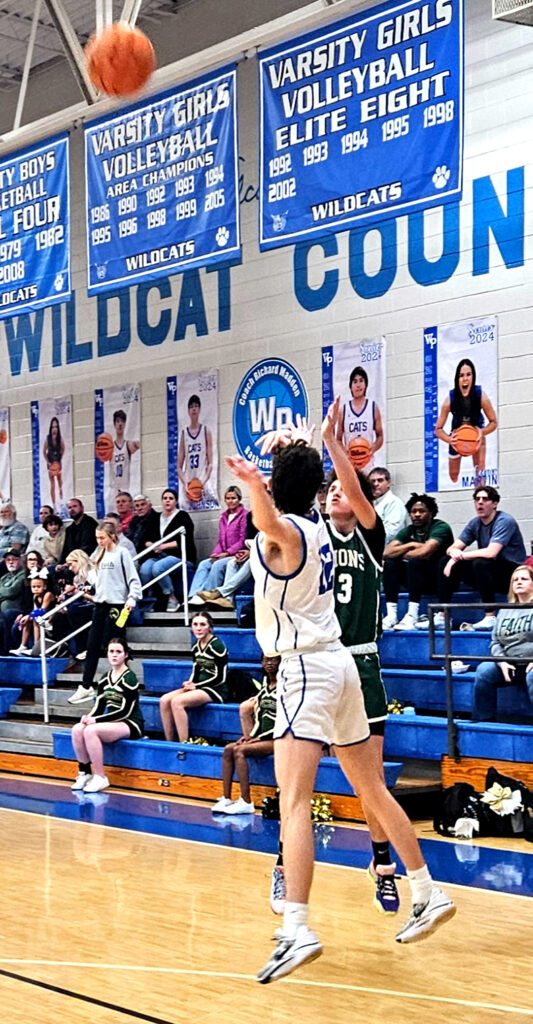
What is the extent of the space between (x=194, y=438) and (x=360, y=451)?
2618 millimetres

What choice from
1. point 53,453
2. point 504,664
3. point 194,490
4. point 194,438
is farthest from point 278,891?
point 53,453

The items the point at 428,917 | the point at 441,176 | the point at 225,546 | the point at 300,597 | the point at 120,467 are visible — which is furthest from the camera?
the point at 120,467

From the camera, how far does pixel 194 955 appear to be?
5.28 meters

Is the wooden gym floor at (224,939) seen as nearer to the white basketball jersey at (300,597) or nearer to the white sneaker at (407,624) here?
the white basketball jersey at (300,597)

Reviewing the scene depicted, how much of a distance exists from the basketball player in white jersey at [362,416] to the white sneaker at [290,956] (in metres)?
8.33

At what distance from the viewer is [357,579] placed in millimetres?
5801

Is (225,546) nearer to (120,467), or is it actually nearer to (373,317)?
(120,467)

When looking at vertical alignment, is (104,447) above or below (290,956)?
above

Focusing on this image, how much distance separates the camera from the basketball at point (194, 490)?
47.7ft

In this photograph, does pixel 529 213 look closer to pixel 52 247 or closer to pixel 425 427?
pixel 425 427

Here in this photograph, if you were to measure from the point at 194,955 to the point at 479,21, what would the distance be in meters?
9.05

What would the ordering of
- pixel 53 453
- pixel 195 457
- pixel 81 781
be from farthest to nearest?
pixel 53 453 → pixel 195 457 → pixel 81 781

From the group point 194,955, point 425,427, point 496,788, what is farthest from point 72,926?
point 425,427

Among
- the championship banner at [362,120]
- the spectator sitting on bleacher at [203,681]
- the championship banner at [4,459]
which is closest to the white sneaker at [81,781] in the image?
the spectator sitting on bleacher at [203,681]
